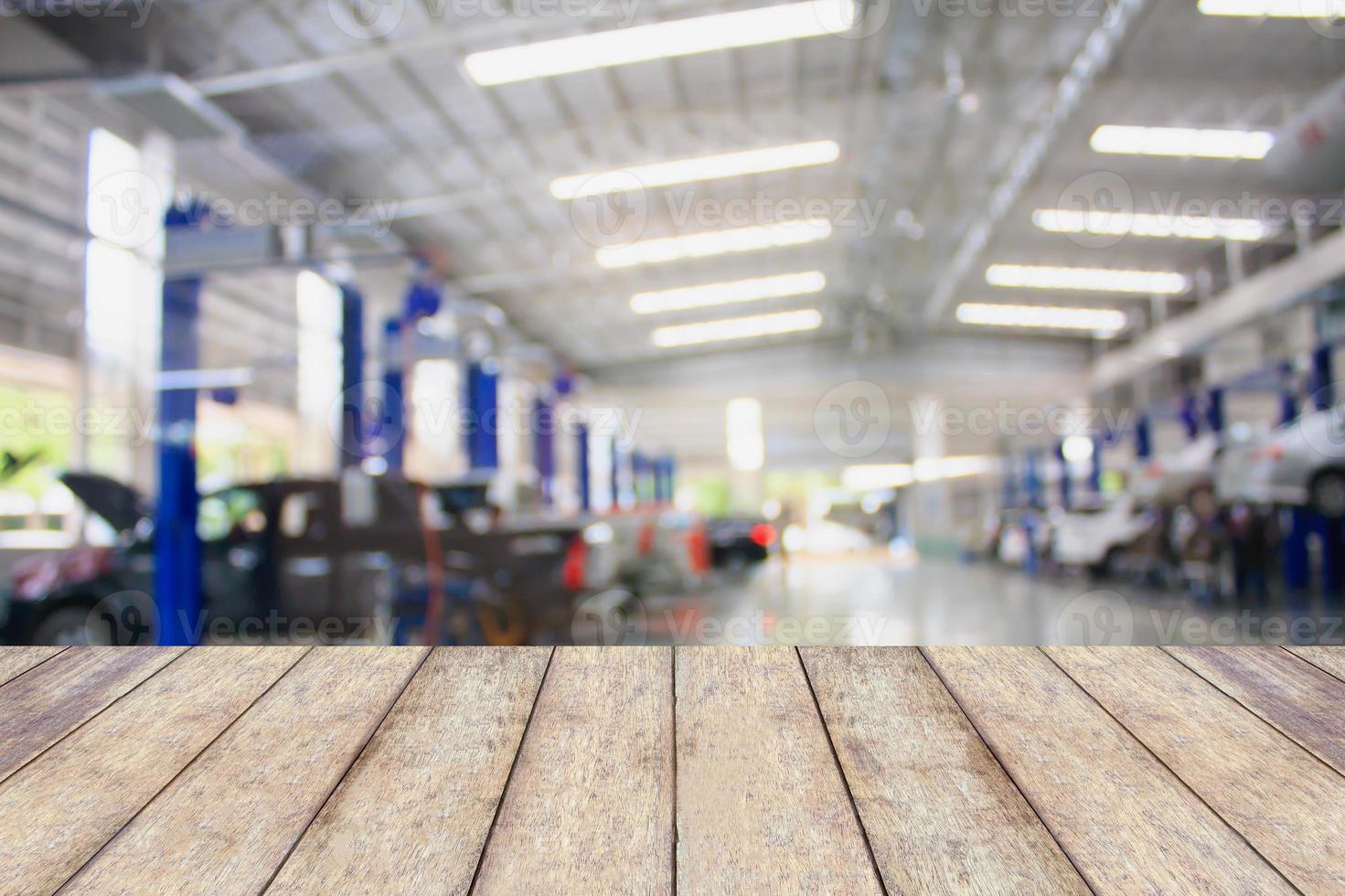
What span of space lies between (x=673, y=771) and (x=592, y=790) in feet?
0.32

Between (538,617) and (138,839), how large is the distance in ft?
10.5

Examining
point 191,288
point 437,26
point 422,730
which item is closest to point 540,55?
point 437,26

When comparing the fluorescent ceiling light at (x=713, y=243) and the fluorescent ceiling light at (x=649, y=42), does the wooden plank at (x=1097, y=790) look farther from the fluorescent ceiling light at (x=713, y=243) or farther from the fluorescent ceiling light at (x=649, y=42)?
the fluorescent ceiling light at (x=713, y=243)

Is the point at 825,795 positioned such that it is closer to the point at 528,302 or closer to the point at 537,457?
the point at 528,302

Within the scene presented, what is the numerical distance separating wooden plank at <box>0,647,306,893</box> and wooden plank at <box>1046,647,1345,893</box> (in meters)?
1.17

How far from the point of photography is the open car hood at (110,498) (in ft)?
11.7

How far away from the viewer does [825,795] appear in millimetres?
891

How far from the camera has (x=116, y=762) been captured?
39.4 inches

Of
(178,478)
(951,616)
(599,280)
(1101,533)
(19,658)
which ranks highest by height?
(599,280)

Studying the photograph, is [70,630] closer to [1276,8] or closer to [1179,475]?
[1276,8]

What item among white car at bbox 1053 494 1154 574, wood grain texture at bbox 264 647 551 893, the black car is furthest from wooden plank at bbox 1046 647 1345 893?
white car at bbox 1053 494 1154 574

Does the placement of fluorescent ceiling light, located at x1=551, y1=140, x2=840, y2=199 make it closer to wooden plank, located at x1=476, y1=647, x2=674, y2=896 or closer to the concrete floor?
the concrete floor

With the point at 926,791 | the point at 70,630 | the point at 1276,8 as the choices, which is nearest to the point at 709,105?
the point at 1276,8

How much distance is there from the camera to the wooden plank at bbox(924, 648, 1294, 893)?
2.51 ft
